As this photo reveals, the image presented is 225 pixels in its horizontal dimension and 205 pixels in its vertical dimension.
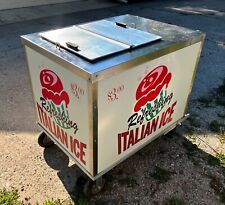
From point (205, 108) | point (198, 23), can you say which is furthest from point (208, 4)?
point (205, 108)

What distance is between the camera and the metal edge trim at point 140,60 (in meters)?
1.56

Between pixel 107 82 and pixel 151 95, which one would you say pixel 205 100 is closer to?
pixel 151 95

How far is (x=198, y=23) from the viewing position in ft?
21.2

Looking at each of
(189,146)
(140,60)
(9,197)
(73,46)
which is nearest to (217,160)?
(189,146)

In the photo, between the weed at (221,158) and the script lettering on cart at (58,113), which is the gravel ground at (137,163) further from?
the script lettering on cart at (58,113)

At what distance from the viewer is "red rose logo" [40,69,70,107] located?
187 centimetres

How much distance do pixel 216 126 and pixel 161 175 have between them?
102cm

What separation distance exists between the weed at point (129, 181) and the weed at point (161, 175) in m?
0.18

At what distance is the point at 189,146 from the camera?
2.69 m

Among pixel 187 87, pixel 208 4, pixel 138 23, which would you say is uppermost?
pixel 138 23

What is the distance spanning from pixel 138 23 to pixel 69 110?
1032mm

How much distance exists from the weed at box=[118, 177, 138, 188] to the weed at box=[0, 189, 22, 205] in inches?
32.5

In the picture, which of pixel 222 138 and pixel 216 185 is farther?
pixel 222 138

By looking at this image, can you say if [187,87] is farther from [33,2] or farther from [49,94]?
[33,2]
